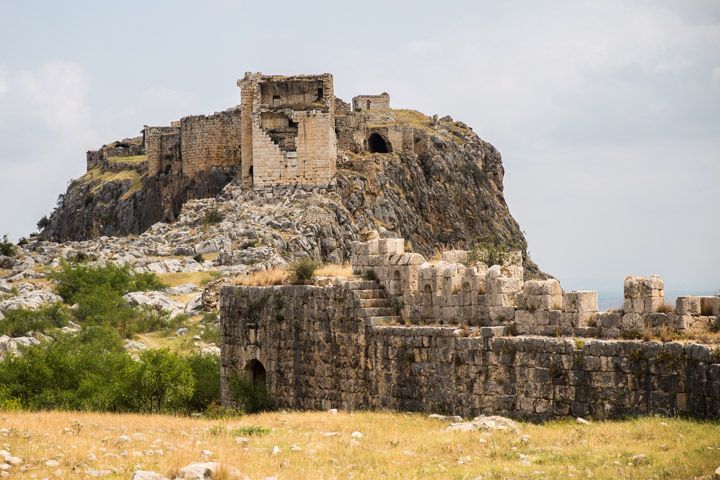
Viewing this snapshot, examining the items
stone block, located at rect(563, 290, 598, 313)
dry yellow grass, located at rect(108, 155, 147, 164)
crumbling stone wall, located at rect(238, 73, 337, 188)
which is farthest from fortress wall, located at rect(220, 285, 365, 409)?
dry yellow grass, located at rect(108, 155, 147, 164)

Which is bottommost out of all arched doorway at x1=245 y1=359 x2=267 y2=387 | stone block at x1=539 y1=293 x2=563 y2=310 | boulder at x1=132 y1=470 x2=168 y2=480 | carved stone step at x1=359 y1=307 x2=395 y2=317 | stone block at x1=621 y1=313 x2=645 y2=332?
boulder at x1=132 y1=470 x2=168 y2=480

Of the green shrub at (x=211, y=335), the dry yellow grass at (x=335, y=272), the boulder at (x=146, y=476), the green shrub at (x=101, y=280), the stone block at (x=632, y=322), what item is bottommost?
the boulder at (x=146, y=476)

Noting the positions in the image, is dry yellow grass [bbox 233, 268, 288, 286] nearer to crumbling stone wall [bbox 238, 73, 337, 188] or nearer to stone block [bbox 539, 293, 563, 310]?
stone block [bbox 539, 293, 563, 310]

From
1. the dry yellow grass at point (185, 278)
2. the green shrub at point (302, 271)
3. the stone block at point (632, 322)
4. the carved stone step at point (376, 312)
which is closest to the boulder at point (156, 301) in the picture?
the dry yellow grass at point (185, 278)

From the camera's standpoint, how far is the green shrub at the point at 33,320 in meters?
32.7

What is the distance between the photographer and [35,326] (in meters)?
33.0

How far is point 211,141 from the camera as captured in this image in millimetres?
51062

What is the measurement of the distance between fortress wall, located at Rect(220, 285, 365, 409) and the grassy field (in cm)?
301

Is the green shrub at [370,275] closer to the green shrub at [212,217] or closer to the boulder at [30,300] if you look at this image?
the boulder at [30,300]

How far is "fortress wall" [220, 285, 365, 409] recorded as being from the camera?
19.6 m

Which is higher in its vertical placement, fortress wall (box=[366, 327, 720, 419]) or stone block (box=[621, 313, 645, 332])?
stone block (box=[621, 313, 645, 332])

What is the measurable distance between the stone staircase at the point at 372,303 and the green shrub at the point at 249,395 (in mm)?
3120

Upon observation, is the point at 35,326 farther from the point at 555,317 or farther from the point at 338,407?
the point at 555,317

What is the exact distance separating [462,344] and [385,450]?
330cm
